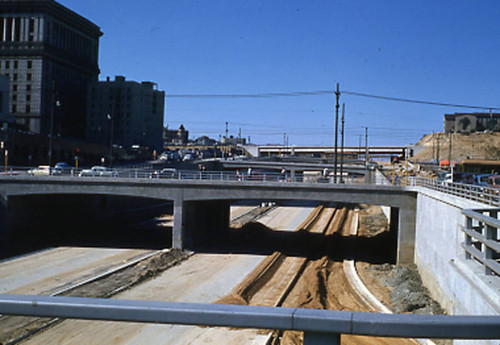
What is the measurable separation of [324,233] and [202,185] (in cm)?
1878

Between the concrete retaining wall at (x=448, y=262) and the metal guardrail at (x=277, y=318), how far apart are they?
0.98 metres

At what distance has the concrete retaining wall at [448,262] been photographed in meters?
4.69

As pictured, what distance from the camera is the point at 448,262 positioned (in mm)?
7395

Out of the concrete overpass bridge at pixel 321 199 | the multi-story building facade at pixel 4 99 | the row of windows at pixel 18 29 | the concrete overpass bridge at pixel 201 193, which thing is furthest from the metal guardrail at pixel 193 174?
the row of windows at pixel 18 29

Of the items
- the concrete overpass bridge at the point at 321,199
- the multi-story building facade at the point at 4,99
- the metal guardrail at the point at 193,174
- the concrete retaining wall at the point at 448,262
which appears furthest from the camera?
the multi-story building facade at the point at 4,99

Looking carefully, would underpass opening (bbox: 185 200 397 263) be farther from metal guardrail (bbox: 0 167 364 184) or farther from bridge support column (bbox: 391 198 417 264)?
metal guardrail (bbox: 0 167 364 184)

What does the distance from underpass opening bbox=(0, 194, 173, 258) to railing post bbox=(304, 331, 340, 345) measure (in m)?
39.1

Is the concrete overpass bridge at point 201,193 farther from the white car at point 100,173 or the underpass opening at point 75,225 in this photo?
the white car at point 100,173

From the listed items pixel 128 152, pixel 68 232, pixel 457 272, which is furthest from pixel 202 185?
pixel 128 152

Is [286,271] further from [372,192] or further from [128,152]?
[128,152]

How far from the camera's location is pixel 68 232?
48.3 metres

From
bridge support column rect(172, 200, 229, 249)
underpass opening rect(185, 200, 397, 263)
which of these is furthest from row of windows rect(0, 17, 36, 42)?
bridge support column rect(172, 200, 229, 249)

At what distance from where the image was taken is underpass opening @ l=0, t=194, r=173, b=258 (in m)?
41.8

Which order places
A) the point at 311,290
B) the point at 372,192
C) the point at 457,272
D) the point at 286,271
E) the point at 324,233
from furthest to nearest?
1. the point at 324,233
2. the point at 372,192
3. the point at 286,271
4. the point at 311,290
5. the point at 457,272
